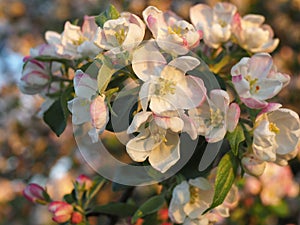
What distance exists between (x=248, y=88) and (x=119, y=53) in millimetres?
267

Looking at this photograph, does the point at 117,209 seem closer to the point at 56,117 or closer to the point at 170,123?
the point at 56,117

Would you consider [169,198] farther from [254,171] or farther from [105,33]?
[105,33]

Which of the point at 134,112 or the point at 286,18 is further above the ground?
the point at 134,112

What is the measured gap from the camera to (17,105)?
3633 millimetres

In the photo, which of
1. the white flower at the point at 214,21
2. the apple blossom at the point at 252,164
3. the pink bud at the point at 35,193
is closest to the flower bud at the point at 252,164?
the apple blossom at the point at 252,164

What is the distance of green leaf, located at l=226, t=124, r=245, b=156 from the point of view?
1015 mm

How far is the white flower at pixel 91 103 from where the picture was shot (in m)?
0.97

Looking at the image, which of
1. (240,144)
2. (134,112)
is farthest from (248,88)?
(134,112)

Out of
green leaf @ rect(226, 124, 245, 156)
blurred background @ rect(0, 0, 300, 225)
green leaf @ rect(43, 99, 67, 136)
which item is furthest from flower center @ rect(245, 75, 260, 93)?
blurred background @ rect(0, 0, 300, 225)

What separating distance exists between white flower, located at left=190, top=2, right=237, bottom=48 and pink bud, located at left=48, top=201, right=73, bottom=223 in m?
0.51

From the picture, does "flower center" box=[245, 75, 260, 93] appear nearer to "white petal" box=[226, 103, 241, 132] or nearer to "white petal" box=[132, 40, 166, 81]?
"white petal" box=[226, 103, 241, 132]

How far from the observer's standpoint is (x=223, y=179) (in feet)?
3.48

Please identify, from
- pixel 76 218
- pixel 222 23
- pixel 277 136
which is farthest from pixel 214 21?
pixel 76 218

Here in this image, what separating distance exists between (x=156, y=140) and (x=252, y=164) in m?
0.21
